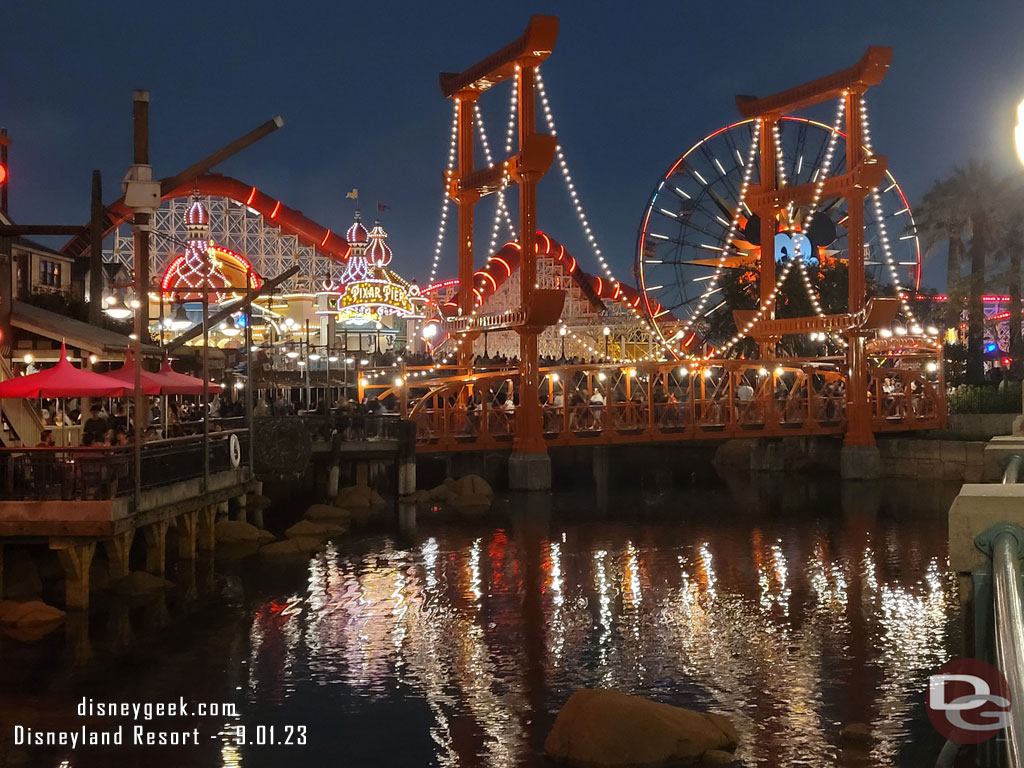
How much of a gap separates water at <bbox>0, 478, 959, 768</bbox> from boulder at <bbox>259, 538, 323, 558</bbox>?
506 mm

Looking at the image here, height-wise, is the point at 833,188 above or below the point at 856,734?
above

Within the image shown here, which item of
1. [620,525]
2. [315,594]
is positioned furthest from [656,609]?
[620,525]

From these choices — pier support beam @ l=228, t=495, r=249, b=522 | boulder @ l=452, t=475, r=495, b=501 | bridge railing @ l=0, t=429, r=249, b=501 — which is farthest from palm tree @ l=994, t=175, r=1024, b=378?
bridge railing @ l=0, t=429, r=249, b=501

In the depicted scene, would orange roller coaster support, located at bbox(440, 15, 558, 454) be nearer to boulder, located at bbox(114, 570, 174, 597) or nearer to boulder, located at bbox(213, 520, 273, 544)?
boulder, located at bbox(213, 520, 273, 544)

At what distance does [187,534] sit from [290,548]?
3.42m

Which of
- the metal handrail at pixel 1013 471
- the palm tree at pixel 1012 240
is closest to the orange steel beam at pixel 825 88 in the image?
the palm tree at pixel 1012 240

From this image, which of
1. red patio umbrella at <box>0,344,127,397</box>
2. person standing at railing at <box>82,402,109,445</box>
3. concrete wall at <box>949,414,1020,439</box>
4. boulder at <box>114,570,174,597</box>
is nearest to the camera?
red patio umbrella at <box>0,344,127,397</box>

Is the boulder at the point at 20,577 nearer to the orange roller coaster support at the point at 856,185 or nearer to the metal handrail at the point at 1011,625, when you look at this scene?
the metal handrail at the point at 1011,625

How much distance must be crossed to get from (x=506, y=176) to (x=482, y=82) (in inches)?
158

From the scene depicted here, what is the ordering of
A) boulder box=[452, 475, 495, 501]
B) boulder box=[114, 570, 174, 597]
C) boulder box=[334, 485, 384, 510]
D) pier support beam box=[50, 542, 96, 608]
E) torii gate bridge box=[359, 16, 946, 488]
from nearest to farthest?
pier support beam box=[50, 542, 96, 608], boulder box=[114, 570, 174, 597], boulder box=[334, 485, 384, 510], boulder box=[452, 475, 495, 501], torii gate bridge box=[359, 16, 946, 488]

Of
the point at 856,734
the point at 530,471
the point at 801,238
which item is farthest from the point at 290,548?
the point at 801,238

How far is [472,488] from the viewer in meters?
38.7

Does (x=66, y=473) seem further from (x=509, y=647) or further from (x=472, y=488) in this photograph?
(x=472, y=488)

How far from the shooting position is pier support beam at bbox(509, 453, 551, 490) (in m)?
39.9
